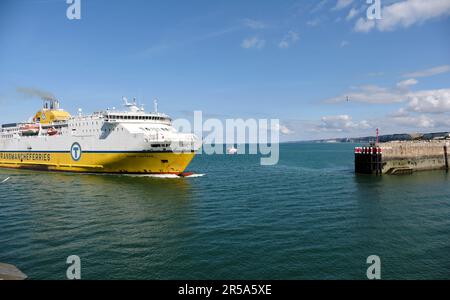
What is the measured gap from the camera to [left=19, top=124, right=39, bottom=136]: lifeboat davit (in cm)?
5953

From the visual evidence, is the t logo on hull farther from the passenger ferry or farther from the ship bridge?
the ship bridge

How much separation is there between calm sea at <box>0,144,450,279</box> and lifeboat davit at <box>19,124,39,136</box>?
28567 mm

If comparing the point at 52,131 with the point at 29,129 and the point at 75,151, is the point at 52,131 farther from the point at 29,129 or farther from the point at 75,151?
the point at 29,129

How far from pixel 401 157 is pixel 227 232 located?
44082mm

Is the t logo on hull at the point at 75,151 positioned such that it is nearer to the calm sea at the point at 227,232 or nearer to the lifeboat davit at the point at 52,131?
the lifeboat davit at the point at 52,131

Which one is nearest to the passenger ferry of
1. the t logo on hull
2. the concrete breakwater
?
the t logo on hull

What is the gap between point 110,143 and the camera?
1764 inches

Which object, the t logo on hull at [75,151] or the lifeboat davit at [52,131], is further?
the lifeboat davit at [52,131]

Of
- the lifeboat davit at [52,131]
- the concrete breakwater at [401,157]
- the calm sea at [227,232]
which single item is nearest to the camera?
the calm sea at [227,232]

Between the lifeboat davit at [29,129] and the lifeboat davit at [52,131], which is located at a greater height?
the lifeboat davit at [29,129]

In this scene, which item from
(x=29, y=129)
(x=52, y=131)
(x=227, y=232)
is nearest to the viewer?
(x=227, y=232)

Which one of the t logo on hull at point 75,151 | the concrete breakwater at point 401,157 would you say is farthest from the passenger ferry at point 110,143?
the concrete breakwater at point 401,157

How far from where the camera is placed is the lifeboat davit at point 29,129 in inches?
2344

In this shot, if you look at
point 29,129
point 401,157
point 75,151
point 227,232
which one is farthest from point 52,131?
point 401,157
